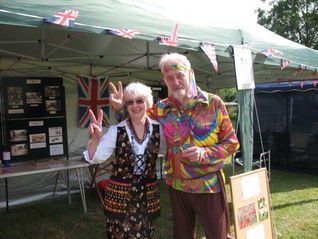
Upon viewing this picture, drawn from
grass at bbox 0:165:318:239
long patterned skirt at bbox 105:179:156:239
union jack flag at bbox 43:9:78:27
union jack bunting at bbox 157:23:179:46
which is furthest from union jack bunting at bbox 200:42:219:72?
grass at bbox 0:165:318:239

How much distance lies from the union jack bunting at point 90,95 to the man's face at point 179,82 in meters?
3.55

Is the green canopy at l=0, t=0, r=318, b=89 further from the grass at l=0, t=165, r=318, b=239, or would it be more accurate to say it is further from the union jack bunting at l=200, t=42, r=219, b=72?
the grass at l=0, t=165, r=318, b=239

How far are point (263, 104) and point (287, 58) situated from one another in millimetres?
3922

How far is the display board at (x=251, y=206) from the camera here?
7.64 feet

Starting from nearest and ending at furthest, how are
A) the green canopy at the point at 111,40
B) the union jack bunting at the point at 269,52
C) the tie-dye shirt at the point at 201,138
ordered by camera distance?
the tie-dye shirt at the point at 201,138, the green canopy at the point at 111,40, the union jack bunting at the point at 269,52

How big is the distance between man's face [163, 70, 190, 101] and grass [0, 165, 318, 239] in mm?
2082

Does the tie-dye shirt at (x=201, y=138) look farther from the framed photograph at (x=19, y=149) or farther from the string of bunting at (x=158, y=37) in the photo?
the framed photograph at (x=19, y=149)

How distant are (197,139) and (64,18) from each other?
1.19m

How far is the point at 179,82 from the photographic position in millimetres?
1896

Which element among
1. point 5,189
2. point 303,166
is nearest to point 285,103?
point 303,166

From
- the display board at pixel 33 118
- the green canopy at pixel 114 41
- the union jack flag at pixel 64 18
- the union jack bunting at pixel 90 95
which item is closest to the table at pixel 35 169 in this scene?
the display board at pixel 33 118

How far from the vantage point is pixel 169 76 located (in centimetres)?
192

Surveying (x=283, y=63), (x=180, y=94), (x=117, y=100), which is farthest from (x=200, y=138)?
(x=283, y=63)

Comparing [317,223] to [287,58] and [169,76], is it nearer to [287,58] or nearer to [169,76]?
[287,58]
